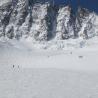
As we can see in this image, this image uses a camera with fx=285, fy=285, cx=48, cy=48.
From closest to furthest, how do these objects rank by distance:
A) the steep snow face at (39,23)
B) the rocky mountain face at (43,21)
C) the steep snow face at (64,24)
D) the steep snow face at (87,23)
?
the steep snow face at (39,23) < the steep snow face at (87,23) < the steep snow face at (64,24) < the rocky mountain face at (43,21)

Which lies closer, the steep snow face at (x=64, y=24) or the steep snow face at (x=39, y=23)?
the steep snow face at (x=39, y=23)

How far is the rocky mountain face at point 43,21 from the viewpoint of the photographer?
136 meters

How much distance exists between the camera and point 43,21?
13938cm

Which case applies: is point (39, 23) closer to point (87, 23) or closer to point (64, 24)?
point (64, 24)

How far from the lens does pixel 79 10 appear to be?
150m

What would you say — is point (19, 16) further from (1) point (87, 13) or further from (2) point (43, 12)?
(1) point (87, 13)

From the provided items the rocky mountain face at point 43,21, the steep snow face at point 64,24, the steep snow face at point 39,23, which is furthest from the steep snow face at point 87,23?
the steep snow face at point 39,23

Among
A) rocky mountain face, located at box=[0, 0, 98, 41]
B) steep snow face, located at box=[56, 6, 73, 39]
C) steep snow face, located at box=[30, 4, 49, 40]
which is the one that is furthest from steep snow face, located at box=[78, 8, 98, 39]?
steep snow face, located at box=[30, 4, 49, 40]

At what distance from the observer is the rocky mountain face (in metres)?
136

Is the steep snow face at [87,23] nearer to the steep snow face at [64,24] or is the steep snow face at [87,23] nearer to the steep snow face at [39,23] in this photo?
the steep snow face at [64,24]

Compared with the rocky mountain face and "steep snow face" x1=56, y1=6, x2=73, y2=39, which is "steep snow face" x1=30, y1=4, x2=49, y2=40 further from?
"steep snow face" x1=56, y1=6, x2=73, y2=39

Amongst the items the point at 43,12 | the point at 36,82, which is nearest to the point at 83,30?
the point at 43,12

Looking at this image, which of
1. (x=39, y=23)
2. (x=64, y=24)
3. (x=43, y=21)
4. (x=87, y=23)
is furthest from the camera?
(x=87, y=23)

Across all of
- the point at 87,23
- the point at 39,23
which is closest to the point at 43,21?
the point at 39,23
